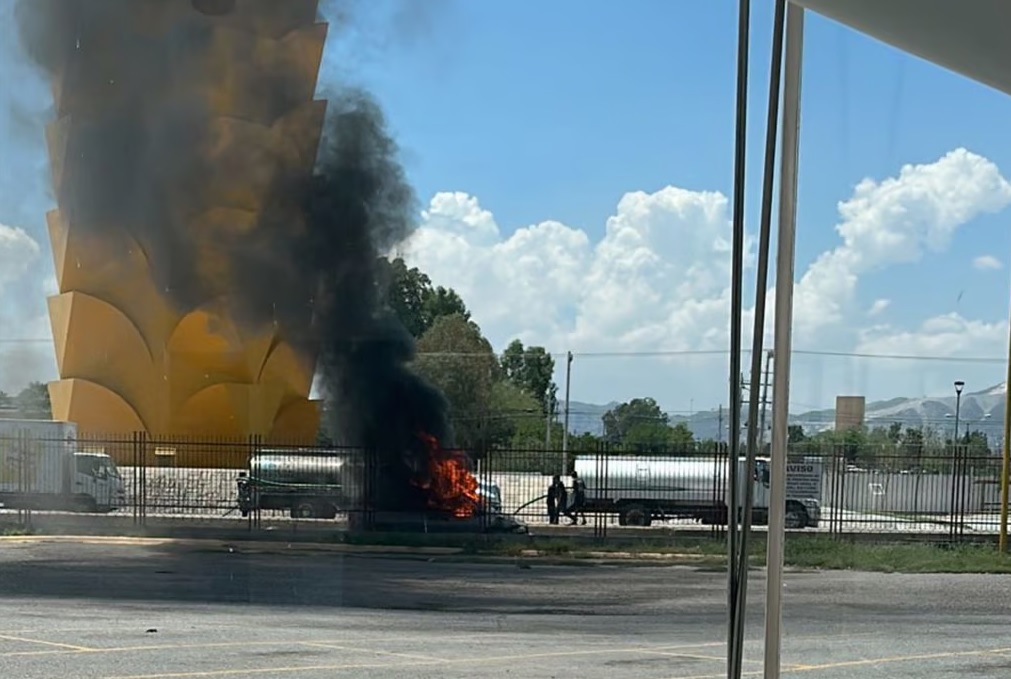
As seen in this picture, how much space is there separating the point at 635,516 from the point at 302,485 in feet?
3.89

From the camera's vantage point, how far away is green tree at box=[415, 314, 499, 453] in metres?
3.55

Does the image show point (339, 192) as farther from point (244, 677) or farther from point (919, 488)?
point (919, 488)

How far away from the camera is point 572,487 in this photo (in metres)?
3.23

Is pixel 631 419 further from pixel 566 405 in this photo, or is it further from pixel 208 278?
pixel 208 278

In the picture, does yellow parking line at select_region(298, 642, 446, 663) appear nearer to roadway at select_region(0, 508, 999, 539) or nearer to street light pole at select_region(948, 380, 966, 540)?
roadway at select_region(0, 508, 999, 539)

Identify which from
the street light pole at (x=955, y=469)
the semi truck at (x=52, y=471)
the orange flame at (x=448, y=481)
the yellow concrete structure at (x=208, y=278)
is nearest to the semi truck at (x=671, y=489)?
the street light pole at (x=955, y=469)

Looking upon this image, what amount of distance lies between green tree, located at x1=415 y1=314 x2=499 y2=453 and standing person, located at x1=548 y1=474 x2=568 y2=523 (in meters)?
0.34

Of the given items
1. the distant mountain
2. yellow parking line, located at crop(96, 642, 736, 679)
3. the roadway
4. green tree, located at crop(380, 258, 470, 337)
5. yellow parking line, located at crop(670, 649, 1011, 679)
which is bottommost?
yellow parking line, located at crop(96, 642, 736, 679)

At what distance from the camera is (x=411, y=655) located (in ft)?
11.0

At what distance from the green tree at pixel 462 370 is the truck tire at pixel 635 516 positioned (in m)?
0.56

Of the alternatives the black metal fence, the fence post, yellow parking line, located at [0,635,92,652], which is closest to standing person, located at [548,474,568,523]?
the black metal fence

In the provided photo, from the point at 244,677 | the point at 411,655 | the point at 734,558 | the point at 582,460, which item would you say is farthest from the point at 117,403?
the point at 734,558

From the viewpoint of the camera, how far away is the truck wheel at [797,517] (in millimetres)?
3107

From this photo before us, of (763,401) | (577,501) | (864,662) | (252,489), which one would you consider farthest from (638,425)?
(252,489)
